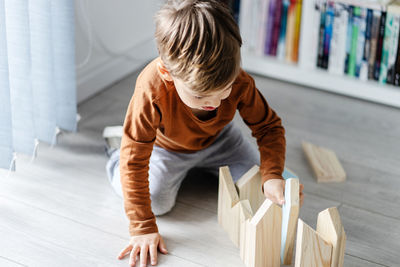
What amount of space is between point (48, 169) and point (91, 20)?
537mm

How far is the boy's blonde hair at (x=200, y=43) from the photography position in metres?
0.99

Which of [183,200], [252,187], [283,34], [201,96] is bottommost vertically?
[183,200]

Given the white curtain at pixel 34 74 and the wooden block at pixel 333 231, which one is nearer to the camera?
the wooden block at pixel 333 231

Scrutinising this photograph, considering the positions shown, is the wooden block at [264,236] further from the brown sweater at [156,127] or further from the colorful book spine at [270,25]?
the colorful book spine at [270,25]

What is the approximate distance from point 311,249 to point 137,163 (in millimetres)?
384

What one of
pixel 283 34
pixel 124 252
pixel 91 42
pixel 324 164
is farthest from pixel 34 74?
pixel 283 34

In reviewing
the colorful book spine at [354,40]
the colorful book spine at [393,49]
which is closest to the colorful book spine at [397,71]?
the colorful book spine at [393,49]

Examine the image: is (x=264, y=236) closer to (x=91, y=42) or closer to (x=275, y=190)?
(x=275, y=190)

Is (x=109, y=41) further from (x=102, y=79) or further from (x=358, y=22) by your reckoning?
(x=358, y=22)

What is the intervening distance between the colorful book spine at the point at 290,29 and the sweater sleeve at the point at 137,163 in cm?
85

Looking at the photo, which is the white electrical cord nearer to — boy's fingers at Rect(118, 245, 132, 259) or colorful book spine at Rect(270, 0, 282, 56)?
colorful book spine at Rect(270, 0, 282, 56)

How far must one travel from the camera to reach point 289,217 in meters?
1.08

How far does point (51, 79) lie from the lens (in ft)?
4.75

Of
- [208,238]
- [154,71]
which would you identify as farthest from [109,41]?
[208,238]
